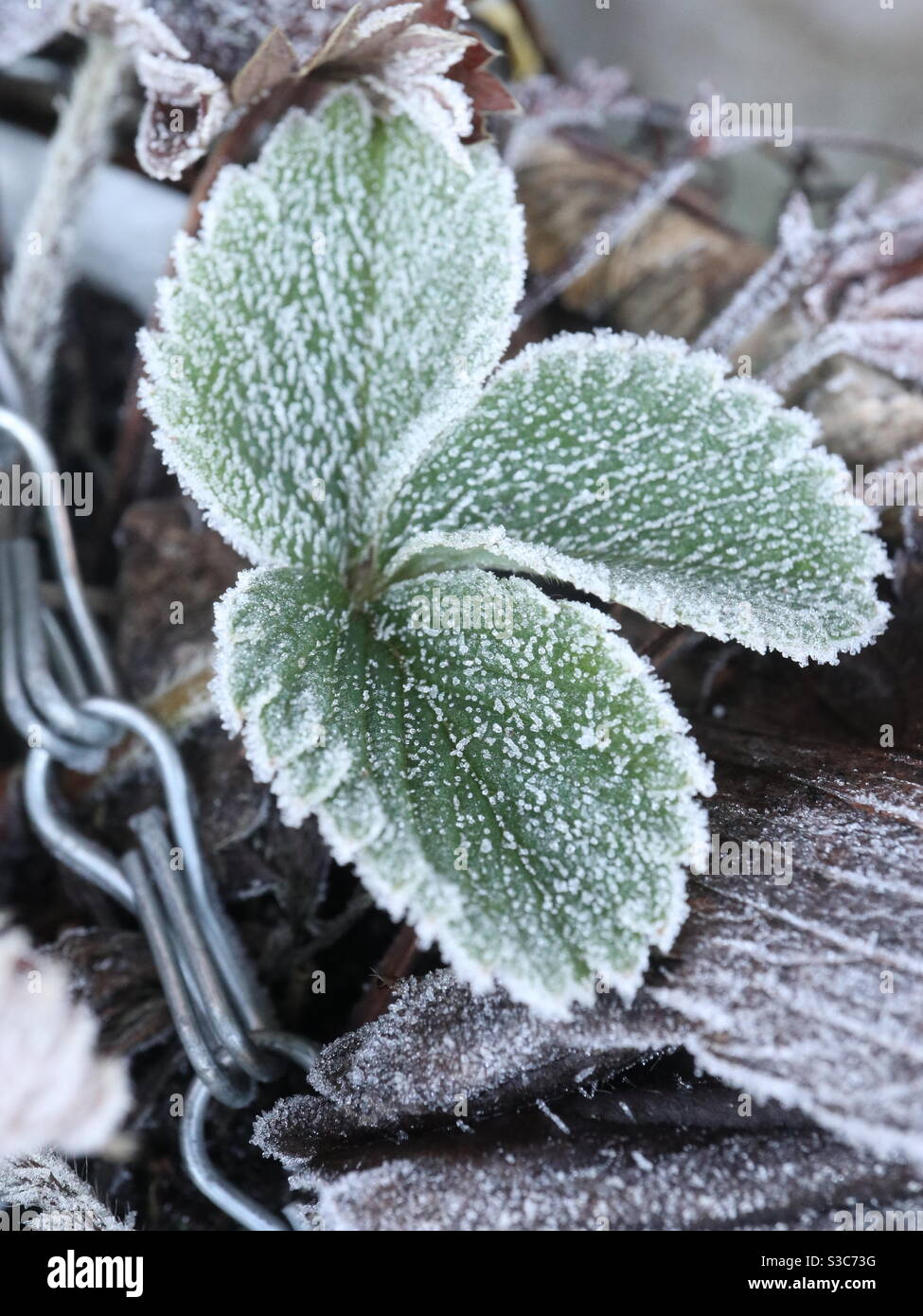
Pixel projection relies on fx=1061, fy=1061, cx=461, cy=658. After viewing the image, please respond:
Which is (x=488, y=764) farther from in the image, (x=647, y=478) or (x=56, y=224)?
(x=56, y=224)

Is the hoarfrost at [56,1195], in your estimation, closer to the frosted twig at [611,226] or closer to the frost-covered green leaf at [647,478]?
the frost-covered green leaf at [647,478]

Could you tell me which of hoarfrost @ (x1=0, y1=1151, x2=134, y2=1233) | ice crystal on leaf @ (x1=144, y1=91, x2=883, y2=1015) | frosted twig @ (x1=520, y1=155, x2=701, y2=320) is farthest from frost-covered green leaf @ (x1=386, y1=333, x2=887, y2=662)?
hoarfrost @ (x1=0, y1=1151, x2=134, y2=1233)

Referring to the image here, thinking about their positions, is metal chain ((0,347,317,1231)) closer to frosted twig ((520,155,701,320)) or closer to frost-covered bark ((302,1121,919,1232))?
frost-covered bark ((302,1121,919,1232))

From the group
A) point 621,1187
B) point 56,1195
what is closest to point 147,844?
point 56,1195

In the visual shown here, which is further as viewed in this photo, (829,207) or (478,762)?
(829,207)

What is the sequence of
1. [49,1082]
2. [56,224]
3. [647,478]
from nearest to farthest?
[49,1082], [647,478], [56,224]

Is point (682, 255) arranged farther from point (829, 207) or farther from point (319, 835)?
point (319, 835)

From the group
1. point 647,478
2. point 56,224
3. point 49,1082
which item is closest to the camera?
point 49,1082

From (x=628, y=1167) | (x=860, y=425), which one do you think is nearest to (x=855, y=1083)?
(x=628, y=1167)
